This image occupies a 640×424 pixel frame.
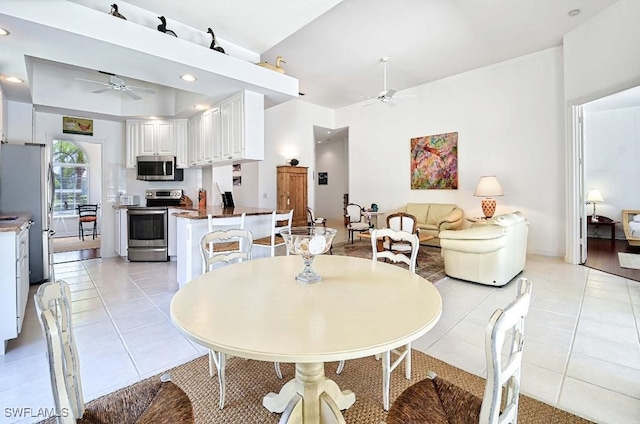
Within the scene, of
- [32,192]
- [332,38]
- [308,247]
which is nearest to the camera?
[308,247]

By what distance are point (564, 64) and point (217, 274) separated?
6062 millimetres

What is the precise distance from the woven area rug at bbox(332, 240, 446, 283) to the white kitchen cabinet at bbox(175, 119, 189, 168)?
3.35m

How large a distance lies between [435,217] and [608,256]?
2.88 metres

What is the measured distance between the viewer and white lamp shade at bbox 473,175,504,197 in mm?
5303

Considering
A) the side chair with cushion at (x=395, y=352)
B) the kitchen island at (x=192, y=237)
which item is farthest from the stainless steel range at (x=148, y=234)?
the side chair with cushion at (x=395, y=352)

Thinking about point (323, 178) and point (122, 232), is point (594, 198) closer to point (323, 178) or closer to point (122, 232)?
point (323, 178)

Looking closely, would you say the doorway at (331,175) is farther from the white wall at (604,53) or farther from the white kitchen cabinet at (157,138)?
the white wall at (604,53)

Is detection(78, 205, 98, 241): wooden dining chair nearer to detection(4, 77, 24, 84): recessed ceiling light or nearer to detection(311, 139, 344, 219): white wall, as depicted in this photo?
detection(4, 77, 24, 84): recessed ceiling light

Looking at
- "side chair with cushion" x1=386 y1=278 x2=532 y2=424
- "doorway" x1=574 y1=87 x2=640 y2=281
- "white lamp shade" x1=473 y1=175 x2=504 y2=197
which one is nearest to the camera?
"side chair with cushion" x1=386 y1=278 x2=532 y2=424

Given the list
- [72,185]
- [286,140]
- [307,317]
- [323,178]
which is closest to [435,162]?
[286,140]

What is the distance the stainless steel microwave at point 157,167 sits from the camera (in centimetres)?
553

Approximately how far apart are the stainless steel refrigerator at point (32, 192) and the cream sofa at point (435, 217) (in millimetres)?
6125

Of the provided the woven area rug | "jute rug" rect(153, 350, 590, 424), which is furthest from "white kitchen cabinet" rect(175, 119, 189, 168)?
"jute rug" rect(153, 350, 590, 424)

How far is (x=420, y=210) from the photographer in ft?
21.7
